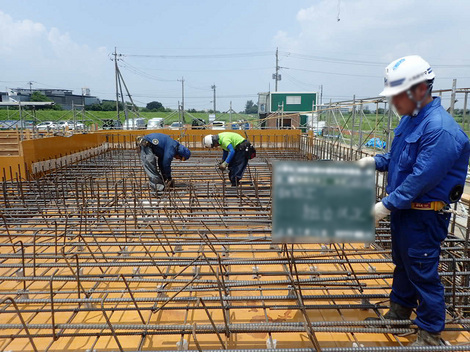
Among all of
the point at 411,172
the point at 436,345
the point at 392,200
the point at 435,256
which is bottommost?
the point at 436,345

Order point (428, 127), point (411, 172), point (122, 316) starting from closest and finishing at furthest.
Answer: point (428, 127) → point (411, 172) → point (122, 316)

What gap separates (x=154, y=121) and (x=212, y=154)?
1646cm

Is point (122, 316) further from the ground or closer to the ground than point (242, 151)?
closer to the ground

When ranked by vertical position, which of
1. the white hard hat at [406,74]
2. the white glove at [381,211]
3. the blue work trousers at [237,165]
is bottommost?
the blue work trousers at [237,165]

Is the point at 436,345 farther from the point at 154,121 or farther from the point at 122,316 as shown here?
the point at 154,121

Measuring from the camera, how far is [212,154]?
35.2 feet

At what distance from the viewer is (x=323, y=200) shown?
62.5 inches

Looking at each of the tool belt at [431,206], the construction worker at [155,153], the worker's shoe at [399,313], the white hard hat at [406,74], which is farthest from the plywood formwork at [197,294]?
the construction worker at [155,153]

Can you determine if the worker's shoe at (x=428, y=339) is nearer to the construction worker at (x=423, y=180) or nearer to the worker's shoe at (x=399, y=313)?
the construction worker at (x=423, y=180)

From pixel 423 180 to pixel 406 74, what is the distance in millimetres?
594

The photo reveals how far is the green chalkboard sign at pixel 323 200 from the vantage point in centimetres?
158

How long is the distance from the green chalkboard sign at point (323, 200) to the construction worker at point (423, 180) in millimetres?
404

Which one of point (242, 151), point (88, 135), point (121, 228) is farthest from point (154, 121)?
point (121, 228)

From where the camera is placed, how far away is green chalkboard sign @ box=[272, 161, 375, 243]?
158 cm
